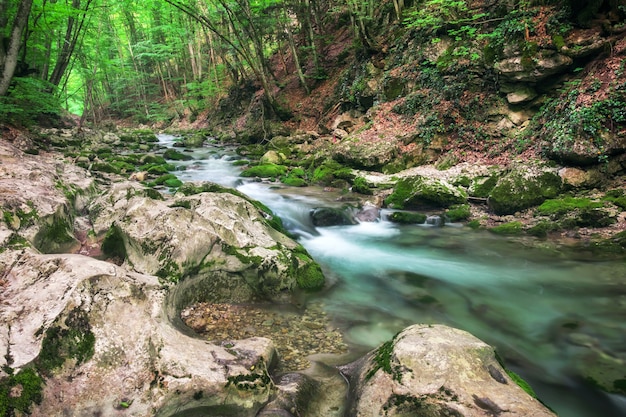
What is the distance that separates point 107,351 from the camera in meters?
2.67

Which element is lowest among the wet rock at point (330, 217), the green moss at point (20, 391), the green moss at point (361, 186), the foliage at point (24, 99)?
the wet rock at point (330, 217)

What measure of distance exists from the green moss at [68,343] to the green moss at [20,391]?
0.30ft

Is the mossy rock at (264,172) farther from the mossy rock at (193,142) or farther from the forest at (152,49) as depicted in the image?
the mossy rock at (193,142)

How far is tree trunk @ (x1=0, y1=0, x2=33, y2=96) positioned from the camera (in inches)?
339

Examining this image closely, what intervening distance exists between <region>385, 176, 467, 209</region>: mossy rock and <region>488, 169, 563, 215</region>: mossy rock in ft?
3.18

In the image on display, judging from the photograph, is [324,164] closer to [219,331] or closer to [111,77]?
[219,331]

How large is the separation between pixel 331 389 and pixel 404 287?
3.34m

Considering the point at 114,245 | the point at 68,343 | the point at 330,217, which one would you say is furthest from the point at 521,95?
the point at 68,343

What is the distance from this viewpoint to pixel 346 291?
600 centimetres

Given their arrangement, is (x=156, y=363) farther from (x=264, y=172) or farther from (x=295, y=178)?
(x=264, y=172)

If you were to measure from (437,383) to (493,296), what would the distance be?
386 cm

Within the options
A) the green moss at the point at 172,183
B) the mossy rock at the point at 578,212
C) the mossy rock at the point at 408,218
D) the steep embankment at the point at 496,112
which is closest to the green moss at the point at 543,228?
the steep embankment at the point at 496,112

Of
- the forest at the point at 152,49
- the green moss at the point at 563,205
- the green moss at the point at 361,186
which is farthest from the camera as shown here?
the green moss at the point at 361,186

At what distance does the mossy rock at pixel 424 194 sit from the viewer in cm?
971
